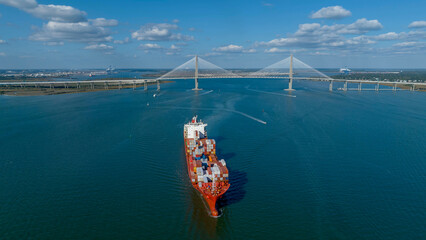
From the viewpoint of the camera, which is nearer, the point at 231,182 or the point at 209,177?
the point at 209,177

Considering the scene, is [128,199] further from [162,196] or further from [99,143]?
[99,143]

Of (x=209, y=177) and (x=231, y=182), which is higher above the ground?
(x=209, y=177)

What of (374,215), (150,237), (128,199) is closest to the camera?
(150,237)

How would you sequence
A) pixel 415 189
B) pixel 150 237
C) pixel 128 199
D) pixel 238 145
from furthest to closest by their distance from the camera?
pixel 238 145 → pixel 415 189 → pixel 128 199 → pixel 150 237

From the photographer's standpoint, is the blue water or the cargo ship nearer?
the blue water

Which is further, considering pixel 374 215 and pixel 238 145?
pixel 238 145

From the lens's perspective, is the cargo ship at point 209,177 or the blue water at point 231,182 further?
the cargo ship at point 209,177

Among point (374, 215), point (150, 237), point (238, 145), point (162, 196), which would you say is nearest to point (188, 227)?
point (150, 237)

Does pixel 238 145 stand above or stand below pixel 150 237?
above
